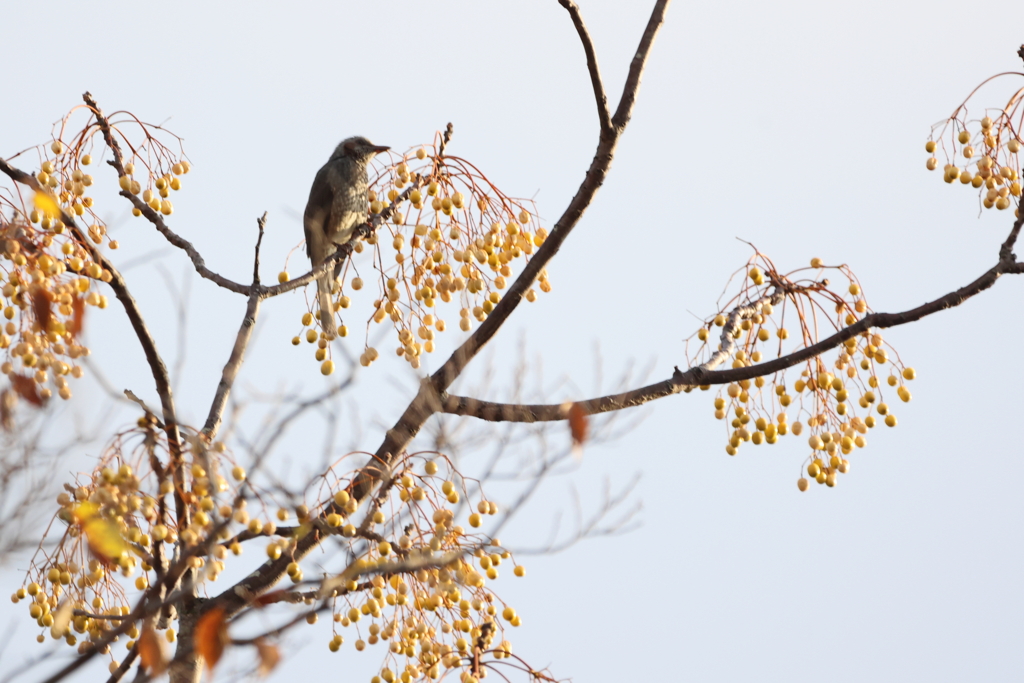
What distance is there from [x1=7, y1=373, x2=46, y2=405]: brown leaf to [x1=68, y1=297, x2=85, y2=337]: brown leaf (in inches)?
7.6

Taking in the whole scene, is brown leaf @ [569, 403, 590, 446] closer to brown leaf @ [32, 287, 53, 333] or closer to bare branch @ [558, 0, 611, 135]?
bare branch @ [558, 0, 611, 135]

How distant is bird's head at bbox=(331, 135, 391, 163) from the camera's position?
6.96 metres

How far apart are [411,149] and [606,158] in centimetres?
68

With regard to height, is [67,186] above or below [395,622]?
above

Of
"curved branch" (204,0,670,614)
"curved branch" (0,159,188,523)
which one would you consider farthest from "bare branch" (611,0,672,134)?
"curved branch" (0,159,188,523)

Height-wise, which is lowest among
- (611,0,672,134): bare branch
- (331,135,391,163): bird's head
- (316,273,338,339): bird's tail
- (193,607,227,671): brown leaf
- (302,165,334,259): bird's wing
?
(193,607,227,671): brown leaf

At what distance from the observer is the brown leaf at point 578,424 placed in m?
2.74

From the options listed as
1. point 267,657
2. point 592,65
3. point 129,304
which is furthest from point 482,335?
point 267,657

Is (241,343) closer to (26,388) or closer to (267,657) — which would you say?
(26,388)

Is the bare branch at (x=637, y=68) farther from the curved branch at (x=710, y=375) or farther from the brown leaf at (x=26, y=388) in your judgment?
the brown leaf at (x=26, y=388)

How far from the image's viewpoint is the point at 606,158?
3.39 metres

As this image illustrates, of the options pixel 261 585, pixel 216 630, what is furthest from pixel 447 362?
pixel 216 630

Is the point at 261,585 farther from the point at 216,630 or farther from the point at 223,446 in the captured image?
the point at 216,630

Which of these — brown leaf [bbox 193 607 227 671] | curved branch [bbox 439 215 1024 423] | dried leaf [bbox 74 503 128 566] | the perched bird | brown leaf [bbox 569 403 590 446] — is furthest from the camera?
the perched bird
